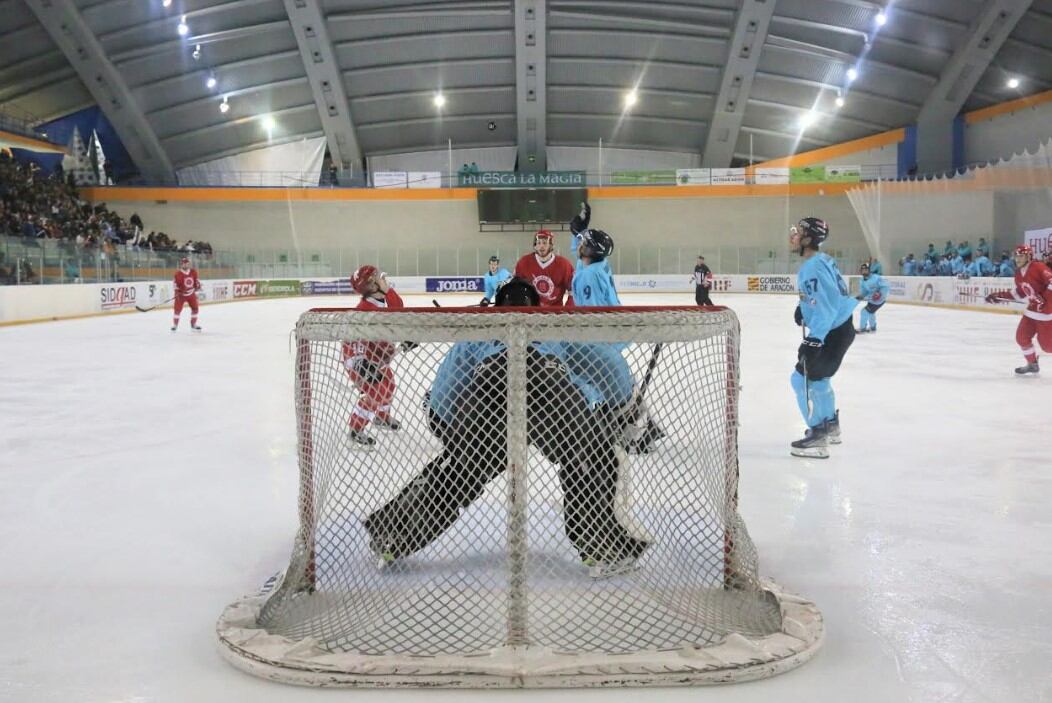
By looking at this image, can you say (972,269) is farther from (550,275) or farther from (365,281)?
(365,281)

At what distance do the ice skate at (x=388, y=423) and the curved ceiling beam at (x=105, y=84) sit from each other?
99.2 feet

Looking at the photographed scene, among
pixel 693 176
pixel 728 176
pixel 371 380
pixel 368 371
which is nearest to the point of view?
pixel 371 380

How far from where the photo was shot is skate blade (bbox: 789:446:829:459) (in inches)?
195

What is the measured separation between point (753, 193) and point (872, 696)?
108 feet

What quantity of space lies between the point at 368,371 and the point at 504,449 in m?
0.92

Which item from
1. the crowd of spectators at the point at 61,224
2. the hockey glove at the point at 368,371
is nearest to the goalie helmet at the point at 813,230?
the hockey glove at the point at 368,371

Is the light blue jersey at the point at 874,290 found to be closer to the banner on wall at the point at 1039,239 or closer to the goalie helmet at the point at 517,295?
the banner on wall at the point at 1039,239

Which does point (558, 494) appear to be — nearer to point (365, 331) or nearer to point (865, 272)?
point (365, 331)

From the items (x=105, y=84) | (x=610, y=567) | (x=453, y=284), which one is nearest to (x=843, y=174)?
(x=453, y=284)

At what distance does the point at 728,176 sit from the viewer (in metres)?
33.1

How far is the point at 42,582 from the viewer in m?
2.95

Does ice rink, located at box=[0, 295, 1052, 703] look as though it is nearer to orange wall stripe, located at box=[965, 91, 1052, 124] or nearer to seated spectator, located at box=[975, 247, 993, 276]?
seated spectator, located at box=[975, 247, 993, 276]

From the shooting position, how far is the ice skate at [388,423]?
295 centimetres

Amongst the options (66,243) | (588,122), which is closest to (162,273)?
(66,243)
